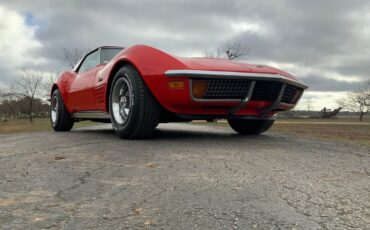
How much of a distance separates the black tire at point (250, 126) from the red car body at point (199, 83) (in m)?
0.63

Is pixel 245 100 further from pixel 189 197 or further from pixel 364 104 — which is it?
pixel 364 104

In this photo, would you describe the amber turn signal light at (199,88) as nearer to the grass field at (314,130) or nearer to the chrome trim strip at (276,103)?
the chrome trim strip at (276,103)

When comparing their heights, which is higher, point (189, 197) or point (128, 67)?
point (128, 67)

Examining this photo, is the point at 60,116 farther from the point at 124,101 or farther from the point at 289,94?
the point at 289,94

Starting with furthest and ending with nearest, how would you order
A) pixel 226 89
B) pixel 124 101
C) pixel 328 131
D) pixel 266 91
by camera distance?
pixel 328 131 → pixel 124 101 → pixel 266 91 → pixel 226 89

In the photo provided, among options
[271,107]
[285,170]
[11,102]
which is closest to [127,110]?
[271,107]

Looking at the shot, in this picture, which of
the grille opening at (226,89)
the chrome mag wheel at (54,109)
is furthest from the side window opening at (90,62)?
the grille opening at (226,89)

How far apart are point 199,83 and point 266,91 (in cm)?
91

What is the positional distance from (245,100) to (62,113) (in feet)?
12.6

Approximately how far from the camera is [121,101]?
4.93 meters

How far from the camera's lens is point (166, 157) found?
11.6 feet

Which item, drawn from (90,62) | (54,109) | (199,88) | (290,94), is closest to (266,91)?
(290,94)

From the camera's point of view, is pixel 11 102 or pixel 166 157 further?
pixel 11 102

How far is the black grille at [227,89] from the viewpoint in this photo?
4320mm
